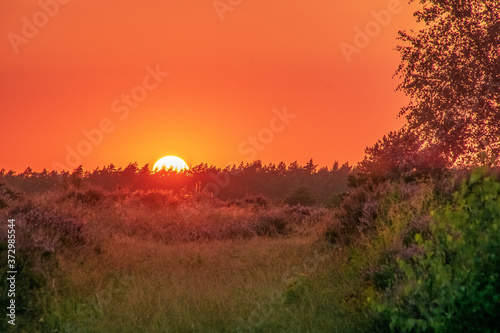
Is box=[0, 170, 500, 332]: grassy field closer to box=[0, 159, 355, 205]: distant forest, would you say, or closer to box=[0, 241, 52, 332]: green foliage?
box=[0, 241, 52, 332]: green foliage

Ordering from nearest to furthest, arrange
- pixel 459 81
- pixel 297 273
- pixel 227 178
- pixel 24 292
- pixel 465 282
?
1. pixel 465 282
2. pixel 24 292
3. pixel 297 273
4. pixel 459 81
5. pixel 227 178

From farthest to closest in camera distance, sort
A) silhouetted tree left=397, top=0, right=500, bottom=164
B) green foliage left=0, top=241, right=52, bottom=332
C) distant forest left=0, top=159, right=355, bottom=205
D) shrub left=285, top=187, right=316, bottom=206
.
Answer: distant forest left=0, top=159, right=355, bottom=205 → shrub left=285, top=187, right=316, bottom=206 → silhouetted tree left=397, top=0, right=500, bottom=164 → green foliage left=0, top=241, right=52, bottom=332

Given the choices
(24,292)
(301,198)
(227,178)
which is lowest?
(24,292)

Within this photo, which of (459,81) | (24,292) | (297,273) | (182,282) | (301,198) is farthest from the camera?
(301,198)

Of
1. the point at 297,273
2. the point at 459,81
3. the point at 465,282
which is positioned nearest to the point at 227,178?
the point at 459,81

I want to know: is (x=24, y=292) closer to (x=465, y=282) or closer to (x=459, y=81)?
(x=465, y=282)

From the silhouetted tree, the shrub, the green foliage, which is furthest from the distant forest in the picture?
the green foliage

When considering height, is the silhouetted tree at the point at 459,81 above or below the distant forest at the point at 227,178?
below

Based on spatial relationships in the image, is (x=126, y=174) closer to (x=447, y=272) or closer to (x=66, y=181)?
(x=66, y=181)

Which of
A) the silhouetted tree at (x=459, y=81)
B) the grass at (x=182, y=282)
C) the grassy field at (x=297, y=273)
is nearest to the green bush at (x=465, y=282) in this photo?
the grassy field at (x=297, y=273)

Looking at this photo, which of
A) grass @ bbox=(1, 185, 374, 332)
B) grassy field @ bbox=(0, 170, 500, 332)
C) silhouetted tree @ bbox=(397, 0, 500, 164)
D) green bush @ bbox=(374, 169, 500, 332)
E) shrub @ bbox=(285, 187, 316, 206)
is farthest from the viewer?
shrub @ bbox=(285, 187, 316, 206)

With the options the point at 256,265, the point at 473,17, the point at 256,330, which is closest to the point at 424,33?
the point at 473,17

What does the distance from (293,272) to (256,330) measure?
415cm

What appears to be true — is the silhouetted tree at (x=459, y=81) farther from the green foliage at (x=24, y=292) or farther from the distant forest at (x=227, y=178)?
the distant forest at (x=227, y=178)
